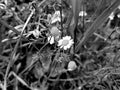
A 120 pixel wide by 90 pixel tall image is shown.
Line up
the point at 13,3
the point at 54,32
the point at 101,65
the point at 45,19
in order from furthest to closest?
the point at 13,3 < the point at 101,65 < the point at 45,19 < the point at 54,32

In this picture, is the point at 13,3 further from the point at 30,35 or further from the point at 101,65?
the point at 101,65

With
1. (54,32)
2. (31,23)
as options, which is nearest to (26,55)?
(31,23)

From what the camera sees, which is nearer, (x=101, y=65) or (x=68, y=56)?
(x=68, y=56)

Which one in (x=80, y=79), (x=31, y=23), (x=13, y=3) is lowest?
(x=80, y=79)

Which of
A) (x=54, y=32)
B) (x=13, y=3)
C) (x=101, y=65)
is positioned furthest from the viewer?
(x=13, y=3)

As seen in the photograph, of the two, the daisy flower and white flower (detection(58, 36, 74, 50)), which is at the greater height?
the daisy flower

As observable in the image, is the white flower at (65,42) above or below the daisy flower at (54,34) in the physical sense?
below

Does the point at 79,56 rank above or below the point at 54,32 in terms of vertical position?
below
